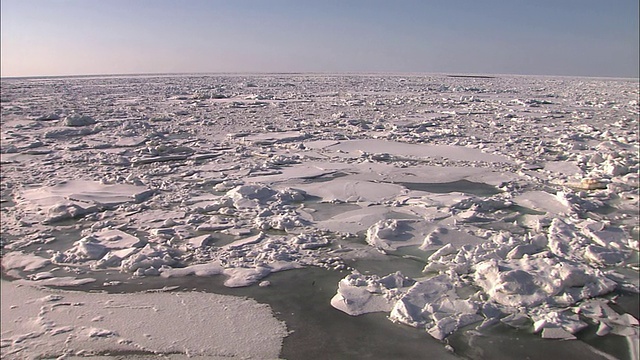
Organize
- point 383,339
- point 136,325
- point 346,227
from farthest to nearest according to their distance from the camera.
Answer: point 346,227, point 136,325, point 383,339

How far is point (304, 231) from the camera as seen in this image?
4531mm

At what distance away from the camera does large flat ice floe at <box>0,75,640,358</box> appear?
3.02 metres

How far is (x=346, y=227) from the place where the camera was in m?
4.62

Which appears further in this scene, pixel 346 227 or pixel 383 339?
pixel 346 227

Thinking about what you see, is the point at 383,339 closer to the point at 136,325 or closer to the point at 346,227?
the point at 136,325

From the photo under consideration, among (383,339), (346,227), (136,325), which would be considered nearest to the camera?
(383,339)

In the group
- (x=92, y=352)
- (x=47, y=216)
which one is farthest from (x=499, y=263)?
(x=47, y=216)

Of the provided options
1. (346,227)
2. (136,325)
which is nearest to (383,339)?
(136,325)

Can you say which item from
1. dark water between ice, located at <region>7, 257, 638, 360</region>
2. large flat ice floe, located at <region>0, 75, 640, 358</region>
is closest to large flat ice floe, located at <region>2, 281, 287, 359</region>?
large flat ice floe, located at <region>0, 75, 640, 358</region>

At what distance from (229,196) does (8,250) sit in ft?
7.50

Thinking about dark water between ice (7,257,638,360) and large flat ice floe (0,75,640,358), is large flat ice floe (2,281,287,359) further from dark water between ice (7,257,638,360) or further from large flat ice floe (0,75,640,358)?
dark water between ice (7,257,638,360)

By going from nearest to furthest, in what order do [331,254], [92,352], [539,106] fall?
1. [92,352]
2. [331,254]
3. [539,106]

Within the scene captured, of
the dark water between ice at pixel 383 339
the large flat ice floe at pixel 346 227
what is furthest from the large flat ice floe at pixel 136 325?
the dark water between ice at pixel 383 339

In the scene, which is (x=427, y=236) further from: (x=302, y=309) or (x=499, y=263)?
(x=302, y=309)
